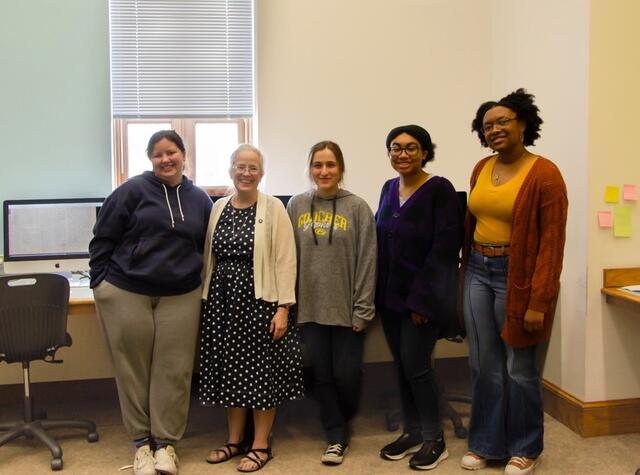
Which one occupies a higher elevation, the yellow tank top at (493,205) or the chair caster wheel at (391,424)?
the yellow tank top at (493,205)

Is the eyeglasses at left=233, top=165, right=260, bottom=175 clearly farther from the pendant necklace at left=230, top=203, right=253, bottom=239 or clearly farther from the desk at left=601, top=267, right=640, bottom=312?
the desk at left=601, top=267, right=640, bottom=312

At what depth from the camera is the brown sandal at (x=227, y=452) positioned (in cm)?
255

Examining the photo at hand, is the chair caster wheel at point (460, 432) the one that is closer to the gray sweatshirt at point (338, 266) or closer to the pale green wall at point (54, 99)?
the gray sweatshirt at point (338, 266)

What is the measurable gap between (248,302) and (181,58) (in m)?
1.75

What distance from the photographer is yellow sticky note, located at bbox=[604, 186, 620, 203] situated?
2.72 meters

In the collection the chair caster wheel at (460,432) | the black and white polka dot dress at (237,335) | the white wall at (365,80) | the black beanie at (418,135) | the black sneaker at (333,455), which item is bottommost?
the chair caster wheel at (460,432)

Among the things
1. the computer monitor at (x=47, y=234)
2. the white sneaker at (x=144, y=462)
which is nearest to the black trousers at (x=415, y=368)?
the white sneaker at (x=144, y=462)

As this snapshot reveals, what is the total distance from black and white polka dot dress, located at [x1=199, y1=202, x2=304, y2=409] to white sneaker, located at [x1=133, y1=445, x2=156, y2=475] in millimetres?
294

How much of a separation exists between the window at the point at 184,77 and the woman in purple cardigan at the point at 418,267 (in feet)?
4.79

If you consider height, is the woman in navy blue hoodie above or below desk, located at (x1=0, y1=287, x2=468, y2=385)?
above

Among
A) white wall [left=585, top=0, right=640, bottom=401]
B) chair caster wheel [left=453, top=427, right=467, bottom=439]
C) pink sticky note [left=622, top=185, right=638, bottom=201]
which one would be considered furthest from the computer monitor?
pink sticky note [left=622, top=185, right=638, bottom=201]

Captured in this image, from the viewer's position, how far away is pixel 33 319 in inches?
100

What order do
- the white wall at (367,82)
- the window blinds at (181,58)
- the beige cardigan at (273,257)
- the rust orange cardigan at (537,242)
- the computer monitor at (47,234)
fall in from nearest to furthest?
the rust orange cardigan at (537,242), the beige cardigan at (273,257), the computer monitor at (47,234), the window blinds at (181,58), the white wall at (367,82)

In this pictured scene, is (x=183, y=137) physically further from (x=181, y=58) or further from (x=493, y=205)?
(x=493, y=205)
